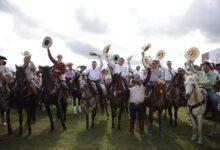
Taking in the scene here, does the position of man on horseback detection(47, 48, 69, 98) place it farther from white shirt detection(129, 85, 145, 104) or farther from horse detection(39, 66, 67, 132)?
white shirt detection(129, 85, 145, 104)

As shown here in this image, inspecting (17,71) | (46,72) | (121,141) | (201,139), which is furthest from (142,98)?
(17,71)

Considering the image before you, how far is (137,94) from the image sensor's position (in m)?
12.2

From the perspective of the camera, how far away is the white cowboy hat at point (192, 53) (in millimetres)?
12344

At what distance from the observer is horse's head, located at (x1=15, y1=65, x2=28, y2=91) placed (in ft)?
39.2

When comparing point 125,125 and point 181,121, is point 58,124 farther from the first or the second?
point 181,121

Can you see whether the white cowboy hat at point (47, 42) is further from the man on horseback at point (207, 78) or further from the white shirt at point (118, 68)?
the man on horseback at point (207, 78)

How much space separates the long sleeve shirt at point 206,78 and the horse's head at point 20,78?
6211mm

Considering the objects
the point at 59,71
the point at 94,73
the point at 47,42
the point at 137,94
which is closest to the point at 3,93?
the point at 59,71

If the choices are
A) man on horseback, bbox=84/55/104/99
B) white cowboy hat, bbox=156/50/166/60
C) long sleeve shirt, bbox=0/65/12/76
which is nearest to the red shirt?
man on horseback, bbox=84/55/104/99

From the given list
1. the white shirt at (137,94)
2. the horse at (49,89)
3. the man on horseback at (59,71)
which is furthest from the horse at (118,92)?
the horse at (49,89)

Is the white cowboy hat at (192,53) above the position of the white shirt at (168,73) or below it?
above

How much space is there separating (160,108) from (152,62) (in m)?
2.24

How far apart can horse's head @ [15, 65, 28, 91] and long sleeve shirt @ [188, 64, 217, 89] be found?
6211 millimetres

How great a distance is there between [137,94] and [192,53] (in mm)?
2673
